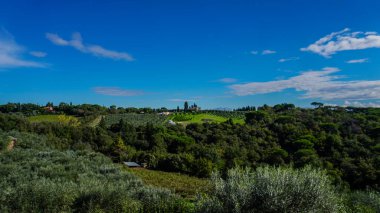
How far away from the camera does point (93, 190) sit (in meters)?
10.2

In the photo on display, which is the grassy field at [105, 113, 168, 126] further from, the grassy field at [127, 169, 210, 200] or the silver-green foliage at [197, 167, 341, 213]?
the silver-green foliage at [197, 167, 341, 213]

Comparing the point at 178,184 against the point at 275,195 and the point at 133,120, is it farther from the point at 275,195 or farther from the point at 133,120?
the point at 133,120

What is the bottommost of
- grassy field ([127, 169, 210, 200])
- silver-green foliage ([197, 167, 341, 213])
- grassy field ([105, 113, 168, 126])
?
grassy field ([127, 169, 210, 200])

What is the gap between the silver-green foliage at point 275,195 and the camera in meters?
6.91

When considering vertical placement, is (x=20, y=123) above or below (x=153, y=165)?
above

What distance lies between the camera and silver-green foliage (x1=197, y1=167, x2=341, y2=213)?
22.7ft

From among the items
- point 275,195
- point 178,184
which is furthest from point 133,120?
Answer: point 275,195

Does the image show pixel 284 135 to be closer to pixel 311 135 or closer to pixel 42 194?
pixel 311 135

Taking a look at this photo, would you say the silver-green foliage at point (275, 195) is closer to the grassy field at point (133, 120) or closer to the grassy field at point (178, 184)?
the grassy field at point (178, 184)

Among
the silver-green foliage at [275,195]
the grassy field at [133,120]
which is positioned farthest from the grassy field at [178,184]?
the grassy field at [133,120]

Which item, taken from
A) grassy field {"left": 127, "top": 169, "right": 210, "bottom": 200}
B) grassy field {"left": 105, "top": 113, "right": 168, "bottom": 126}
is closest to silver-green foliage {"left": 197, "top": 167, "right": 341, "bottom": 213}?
grassy field {"left": 127, "top": 169, "right": 210, "bottom": 200}

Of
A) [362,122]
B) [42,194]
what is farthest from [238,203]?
[362,122]

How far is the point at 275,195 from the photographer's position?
270 inches

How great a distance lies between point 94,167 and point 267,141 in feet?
133
